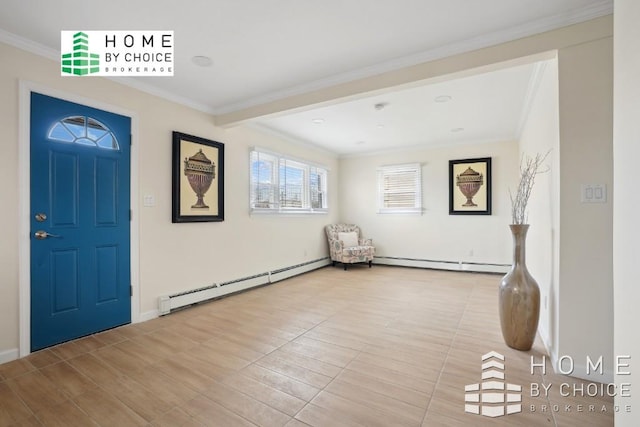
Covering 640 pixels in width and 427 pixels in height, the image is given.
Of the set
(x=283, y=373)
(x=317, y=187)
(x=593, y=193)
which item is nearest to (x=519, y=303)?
(x=593, y=193)

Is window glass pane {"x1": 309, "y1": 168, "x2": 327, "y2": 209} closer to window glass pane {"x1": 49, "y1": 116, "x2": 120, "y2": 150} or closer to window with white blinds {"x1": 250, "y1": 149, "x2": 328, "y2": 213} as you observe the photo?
window with white blinds {"x1": 250, "y1": 149, "x2": 328, "y2": 213}

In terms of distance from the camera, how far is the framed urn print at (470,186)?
18.0 feet

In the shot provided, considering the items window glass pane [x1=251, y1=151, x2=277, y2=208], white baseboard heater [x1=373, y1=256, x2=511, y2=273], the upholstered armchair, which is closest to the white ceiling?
window glass pane [x1=251, y1=151, x2=277, y2=208]

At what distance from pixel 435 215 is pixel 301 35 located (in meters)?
4.70

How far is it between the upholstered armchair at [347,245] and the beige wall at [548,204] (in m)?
3.30

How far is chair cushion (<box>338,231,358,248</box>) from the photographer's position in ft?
20.5

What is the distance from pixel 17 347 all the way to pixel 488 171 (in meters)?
6.71

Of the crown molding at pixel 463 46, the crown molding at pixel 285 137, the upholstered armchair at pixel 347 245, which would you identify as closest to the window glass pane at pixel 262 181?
the crown molding at pixel 285 137

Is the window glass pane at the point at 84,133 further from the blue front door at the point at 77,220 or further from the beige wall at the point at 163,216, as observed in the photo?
the beige wall at the point at 163,216

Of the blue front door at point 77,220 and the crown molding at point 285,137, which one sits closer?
the blue front door at point 77,220

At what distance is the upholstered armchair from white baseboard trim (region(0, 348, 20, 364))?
15.3ft

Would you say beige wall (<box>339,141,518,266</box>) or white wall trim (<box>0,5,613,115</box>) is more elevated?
white wall trim (<box>0,5,613,115</box>)

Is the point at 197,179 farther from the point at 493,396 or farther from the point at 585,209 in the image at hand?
the point at 585,209

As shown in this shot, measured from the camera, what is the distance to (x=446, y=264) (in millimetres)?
5836
